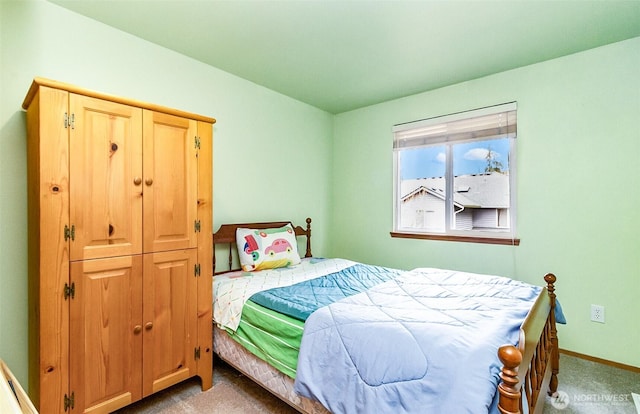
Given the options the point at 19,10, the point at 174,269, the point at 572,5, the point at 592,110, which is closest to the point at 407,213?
the point at 592,110

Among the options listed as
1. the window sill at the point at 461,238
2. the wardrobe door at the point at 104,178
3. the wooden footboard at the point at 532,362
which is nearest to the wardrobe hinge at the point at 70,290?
the wardrobe door at the point at 104,178

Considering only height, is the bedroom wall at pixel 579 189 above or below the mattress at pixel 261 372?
above

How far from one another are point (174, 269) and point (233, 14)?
1676 mm

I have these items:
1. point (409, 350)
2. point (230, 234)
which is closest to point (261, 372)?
point (409, 350)

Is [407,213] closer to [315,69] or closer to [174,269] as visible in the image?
[315,69]

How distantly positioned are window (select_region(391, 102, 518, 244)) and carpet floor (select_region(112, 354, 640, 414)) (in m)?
1.09

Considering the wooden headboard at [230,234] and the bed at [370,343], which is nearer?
the bed at [370,343]

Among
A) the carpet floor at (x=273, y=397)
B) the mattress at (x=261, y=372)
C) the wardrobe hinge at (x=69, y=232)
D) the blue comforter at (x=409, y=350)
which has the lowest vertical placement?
the carpet floor at (x=273, y=397)

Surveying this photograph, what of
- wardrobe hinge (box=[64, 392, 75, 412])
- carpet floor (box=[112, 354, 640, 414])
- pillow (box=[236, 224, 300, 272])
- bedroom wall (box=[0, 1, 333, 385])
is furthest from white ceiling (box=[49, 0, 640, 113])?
carpet floor (box=[112, 354, 640, 414])

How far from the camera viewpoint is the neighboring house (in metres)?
2.79

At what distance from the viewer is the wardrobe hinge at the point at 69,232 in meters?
1.46

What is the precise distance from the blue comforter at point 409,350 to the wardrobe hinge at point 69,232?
4.16ft

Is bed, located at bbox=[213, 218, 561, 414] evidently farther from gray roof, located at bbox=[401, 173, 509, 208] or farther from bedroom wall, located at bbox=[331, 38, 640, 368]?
gray roof, located at bbox=[401, 173, 509, 208]

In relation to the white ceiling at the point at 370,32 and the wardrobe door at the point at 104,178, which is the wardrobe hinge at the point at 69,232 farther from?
the white ceiling at the point at 370,32
